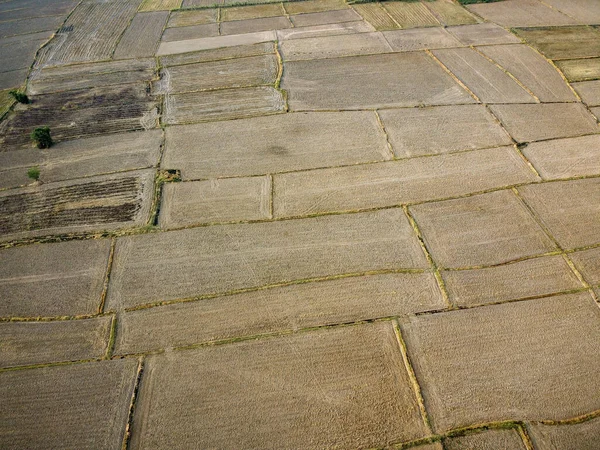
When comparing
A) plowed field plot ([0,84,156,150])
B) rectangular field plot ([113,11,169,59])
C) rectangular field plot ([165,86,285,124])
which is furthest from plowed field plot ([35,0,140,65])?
rectangular field plot ([165,86,285,124])

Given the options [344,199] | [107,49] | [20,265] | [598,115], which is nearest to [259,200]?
[344,199]

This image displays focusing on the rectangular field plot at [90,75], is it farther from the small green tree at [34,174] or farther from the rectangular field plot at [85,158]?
the small green tree at [34,174]

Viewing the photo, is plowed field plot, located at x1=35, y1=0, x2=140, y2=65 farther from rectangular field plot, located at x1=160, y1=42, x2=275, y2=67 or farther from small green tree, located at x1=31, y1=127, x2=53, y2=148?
small green tree, located at x1=31, y1=127, x2=53, y2=148

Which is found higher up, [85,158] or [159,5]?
[159,5]

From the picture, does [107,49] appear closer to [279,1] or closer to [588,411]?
[279,1]

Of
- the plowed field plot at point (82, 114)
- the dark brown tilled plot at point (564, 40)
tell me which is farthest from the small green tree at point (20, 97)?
the dark brown tilled plot at point (564, 40)

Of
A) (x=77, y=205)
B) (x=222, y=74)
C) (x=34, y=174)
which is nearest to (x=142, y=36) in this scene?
(x=222, y=74)

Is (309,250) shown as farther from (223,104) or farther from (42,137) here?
(42,137)
